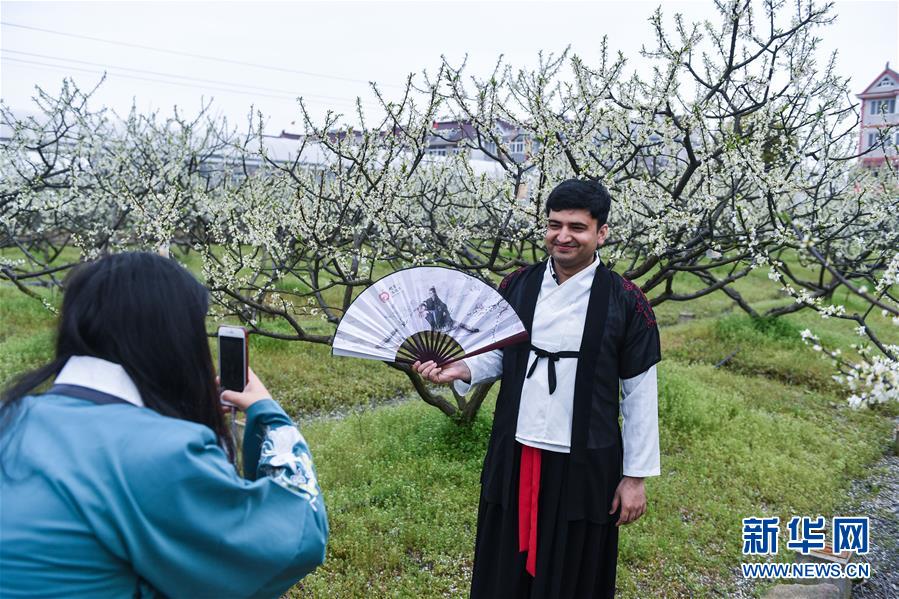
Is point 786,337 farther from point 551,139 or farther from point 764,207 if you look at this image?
point 551,139

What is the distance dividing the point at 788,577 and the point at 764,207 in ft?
18.2

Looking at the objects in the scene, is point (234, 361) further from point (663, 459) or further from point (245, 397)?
point (663, 459)

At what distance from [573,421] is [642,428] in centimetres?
29

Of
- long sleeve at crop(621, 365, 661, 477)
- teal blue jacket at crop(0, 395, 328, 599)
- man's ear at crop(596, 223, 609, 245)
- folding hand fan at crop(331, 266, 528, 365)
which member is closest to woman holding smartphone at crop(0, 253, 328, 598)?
teal blue jacket at crop(0, 395, 328, 599)

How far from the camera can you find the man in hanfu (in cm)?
254

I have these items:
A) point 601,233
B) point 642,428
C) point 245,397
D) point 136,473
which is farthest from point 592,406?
point 136,473

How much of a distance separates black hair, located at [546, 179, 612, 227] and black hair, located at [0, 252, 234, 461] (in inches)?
60.7

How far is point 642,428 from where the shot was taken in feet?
8.46

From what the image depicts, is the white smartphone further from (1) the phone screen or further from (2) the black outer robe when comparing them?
(2) the black outer robe

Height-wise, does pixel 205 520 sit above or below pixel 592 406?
below

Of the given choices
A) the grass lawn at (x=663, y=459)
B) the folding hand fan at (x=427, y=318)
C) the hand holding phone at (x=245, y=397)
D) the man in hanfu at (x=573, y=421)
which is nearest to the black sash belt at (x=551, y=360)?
the man in hanfu at (x=573, y=421)

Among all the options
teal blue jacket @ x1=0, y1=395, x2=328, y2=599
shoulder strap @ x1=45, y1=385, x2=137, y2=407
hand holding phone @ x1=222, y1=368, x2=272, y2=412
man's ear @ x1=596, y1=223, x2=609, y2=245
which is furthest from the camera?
man's ear @ x1=596, y1=223, x2=609, y2=245

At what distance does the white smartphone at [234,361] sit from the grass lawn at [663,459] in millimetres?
433

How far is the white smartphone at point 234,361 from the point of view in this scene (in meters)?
1.75
